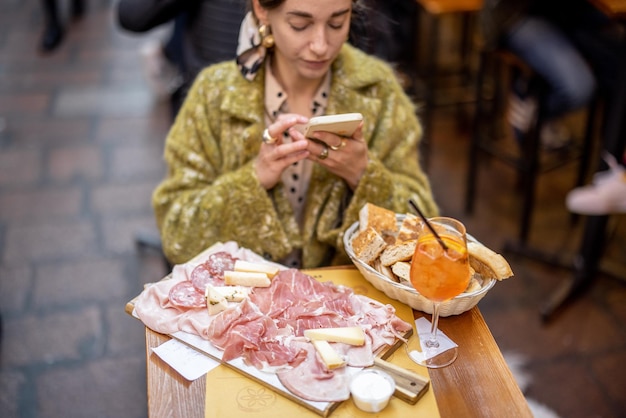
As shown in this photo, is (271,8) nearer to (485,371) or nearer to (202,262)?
→ (202,262)

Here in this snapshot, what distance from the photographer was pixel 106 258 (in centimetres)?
333

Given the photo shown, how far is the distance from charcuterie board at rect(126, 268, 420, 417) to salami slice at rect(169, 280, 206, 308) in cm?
7

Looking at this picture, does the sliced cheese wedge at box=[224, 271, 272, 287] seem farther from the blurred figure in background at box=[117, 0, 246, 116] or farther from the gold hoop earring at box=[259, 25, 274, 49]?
the blurred figure in background at box=[117, 0, 246, 116]

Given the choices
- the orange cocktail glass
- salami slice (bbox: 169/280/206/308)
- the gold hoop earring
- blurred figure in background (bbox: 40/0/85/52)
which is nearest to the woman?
the gold hoop earring

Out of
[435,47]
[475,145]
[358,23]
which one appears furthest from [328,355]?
[435,47]

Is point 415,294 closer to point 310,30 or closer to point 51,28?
point 310,30

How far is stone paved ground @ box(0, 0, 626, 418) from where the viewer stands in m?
2.65

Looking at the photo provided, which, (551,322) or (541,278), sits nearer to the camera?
(551,322)

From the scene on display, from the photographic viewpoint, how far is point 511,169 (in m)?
4.00

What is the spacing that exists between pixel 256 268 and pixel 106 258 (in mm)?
1914

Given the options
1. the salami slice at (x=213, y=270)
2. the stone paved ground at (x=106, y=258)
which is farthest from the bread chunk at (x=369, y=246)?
the stone paved ground at (x=106, y=258)

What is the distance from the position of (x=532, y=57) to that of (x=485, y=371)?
2079 millimetres

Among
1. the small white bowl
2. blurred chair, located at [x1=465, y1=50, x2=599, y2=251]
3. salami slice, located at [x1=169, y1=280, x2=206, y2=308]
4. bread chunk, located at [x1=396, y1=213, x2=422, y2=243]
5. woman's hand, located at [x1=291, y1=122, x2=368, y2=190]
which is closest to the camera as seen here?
the small white bowl

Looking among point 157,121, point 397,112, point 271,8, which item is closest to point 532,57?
point 397,112
